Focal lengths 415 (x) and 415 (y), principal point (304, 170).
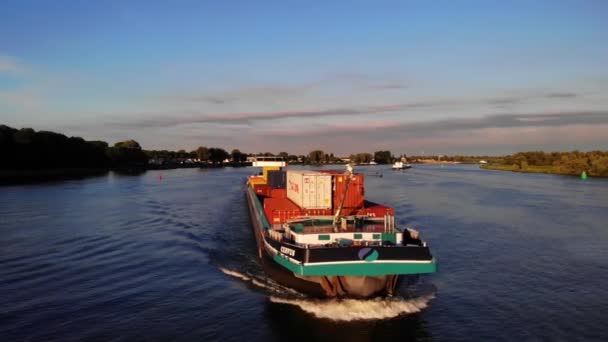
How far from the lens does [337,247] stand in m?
20.1

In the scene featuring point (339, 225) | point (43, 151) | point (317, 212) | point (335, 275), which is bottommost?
point (335, 275)

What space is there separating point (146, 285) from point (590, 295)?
25121 mm

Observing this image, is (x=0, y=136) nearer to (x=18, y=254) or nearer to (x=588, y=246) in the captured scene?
(x=18, y=254)

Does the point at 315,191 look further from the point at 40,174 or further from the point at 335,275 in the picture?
the point at 40,174

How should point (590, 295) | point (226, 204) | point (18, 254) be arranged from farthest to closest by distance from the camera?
point (226, 204) < point (18, 254) < point (590, 295)

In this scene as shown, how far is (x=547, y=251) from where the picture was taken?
3250cm

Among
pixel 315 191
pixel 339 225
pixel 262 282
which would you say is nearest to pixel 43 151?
pixel 315 191

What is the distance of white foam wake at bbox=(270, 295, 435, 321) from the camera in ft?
63.9

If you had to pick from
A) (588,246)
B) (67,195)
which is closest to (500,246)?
(588,246)

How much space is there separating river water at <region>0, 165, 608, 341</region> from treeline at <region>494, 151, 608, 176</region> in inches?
3960

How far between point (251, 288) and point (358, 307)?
697 cm

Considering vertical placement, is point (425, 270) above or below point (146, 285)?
above

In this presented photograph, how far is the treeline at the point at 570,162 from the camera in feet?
418

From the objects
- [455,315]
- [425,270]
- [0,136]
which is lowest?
[455,315]
